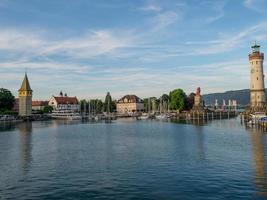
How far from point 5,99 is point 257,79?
125m

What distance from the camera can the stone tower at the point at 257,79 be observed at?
128 m

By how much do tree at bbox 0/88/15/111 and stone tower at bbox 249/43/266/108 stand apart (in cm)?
12287

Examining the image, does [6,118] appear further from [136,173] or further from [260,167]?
[260,167]

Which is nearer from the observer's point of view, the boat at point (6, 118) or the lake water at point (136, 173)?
the lake water at point (136, 173)

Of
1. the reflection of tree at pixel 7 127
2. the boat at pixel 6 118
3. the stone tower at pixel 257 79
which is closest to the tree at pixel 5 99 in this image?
the boat at pixel 6 118

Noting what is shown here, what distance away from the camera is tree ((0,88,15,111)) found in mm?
191012

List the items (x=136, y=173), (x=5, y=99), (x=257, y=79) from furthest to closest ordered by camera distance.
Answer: (x=5, y=99) → (x=257, y=79) → (x=136, y=173)

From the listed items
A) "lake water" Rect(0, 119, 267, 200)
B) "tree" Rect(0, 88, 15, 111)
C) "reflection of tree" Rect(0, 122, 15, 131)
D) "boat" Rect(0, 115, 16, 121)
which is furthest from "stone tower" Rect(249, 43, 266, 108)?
"tree" Rect(0, 88, 15, 111)

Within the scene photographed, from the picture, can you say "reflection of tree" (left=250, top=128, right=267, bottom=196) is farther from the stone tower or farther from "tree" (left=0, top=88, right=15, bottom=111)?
"tree" (left=0, top=88, right=15, bottom=111)

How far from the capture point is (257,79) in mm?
127500

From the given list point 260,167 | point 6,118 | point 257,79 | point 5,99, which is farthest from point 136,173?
point 5,99

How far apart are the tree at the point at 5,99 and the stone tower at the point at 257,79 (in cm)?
12287

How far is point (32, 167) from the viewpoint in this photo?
4191cm

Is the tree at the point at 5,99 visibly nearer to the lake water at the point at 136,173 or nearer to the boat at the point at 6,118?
the boat at the point at 6,118
